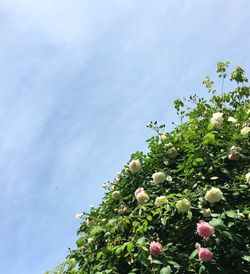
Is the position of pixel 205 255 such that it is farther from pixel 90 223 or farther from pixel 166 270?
pixel 90 223

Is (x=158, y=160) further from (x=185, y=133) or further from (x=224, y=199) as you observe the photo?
(x=224, y=199)

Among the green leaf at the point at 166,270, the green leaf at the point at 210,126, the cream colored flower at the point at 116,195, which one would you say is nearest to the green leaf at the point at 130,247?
the green leaf at the point at 166,270

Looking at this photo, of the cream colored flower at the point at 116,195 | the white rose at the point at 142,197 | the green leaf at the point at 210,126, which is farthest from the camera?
the cream colored flower at the point at 116,195

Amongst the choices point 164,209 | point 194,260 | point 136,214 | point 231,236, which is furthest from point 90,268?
point 231,236

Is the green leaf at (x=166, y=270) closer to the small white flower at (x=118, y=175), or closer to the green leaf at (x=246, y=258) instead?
the green leaf at (x=246, y=258)

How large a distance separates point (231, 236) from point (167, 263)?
515mm

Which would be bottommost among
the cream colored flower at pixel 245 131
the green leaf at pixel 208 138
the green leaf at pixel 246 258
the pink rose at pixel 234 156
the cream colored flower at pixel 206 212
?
the green leaf at pixel 246 258

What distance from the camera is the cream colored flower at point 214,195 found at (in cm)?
311

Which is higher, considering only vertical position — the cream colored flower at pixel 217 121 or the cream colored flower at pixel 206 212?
the cream colored flower at pixel 217 121

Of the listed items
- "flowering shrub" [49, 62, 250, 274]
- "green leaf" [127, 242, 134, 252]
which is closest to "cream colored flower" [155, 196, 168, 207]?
"flowering shrub" [49, 62, 250, 274]

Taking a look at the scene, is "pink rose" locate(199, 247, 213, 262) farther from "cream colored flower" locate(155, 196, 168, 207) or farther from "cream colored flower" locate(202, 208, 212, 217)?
"cream colored flower" locate(155, 196, 168, 207)

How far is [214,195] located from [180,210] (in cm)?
30

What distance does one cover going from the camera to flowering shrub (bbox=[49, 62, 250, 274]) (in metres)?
2.96

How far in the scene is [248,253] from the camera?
9.49 feet
